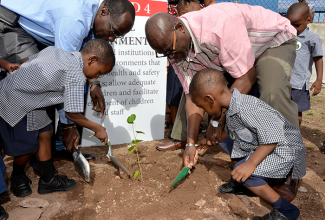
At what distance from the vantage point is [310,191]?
2281mm

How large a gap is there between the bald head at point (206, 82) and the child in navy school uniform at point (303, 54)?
1972mm

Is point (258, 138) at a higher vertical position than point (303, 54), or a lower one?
lower

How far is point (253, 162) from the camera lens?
5.90 feet

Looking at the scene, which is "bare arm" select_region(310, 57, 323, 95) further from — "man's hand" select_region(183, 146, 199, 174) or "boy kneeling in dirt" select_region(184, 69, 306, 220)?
"man's hand" select_region(183, 146, 199, 174)

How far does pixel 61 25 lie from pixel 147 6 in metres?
1.42

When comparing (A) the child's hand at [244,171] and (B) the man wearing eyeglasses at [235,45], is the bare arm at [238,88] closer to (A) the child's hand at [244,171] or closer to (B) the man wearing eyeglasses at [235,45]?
(B) the man wearing eyeglasses at [235,45]

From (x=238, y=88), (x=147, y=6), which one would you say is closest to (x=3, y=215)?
(x=238, y=88)

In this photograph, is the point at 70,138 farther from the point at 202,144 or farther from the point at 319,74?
the point at 319,74

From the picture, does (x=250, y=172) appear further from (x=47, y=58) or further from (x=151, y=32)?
(x=47, y=58)

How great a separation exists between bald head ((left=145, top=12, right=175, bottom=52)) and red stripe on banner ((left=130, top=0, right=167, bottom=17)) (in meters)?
1.32

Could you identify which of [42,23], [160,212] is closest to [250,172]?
[160,212]

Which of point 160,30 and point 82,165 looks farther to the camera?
point 82,165

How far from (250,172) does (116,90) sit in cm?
205

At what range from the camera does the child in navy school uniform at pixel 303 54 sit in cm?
331
